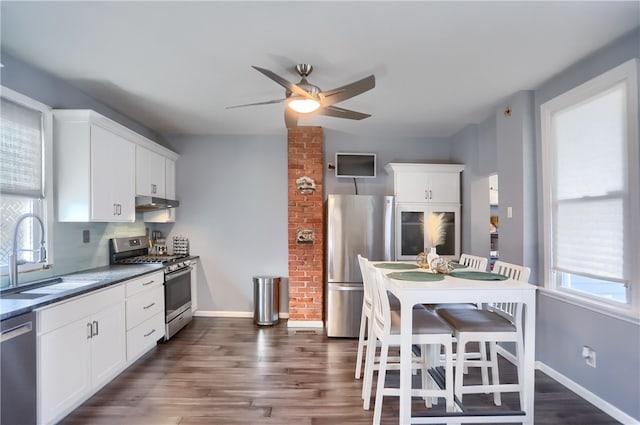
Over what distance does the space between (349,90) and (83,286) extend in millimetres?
2435

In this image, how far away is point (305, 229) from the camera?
4121 mm

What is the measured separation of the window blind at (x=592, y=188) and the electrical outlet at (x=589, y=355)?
0.55 m

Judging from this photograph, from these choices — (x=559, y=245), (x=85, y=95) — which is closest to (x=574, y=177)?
(x=559, y=245)

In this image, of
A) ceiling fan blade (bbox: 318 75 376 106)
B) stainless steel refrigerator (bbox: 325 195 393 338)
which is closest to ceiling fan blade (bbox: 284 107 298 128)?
ceiling fan blade (bbox: 318 75 376 106)

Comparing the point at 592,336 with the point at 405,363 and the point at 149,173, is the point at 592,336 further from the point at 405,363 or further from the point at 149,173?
the point at 149,173

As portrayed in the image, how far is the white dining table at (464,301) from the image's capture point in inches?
73.1

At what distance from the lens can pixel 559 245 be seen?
104 inches

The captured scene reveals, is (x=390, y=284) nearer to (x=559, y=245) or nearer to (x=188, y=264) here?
(x=559, y=245)

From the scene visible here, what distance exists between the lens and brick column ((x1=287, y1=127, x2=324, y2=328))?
408 centimetres

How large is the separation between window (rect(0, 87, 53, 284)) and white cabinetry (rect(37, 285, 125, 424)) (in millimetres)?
555

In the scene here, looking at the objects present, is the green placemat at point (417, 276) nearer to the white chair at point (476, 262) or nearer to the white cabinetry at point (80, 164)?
the white chair at point (476, 262)

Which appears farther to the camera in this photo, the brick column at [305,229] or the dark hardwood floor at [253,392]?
the brick column at [305,229]

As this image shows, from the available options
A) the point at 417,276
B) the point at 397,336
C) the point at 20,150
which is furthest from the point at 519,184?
the point at 20,150

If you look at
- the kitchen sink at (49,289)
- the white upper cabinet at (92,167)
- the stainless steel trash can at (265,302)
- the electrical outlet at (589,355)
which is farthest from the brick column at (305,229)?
the electrical outlet at (589,355)
